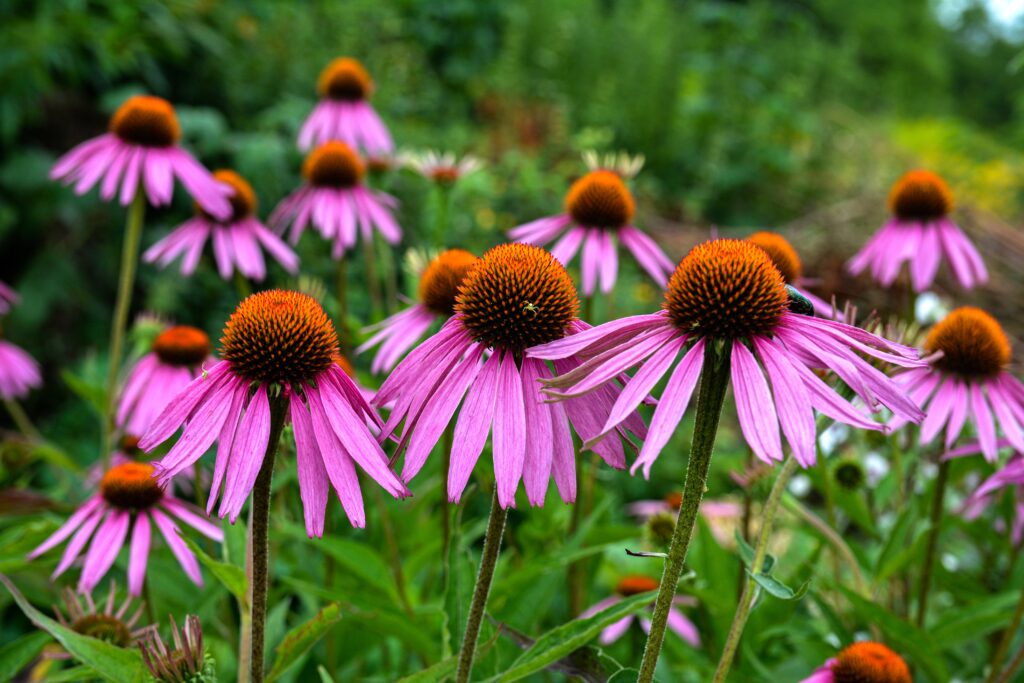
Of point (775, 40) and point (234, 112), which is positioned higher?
point (775, 40)

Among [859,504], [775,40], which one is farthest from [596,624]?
[775,40]

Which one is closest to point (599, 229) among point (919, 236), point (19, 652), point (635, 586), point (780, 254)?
point (780, 254)

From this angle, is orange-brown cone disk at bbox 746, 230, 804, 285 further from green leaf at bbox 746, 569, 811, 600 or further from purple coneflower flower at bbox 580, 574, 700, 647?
green leaf at bbox 746, 569, 811, 600

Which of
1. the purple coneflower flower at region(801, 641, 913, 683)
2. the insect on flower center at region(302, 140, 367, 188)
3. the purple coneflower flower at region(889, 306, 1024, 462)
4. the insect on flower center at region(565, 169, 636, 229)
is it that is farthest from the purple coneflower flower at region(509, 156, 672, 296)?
the purple coneflower flower at region(801, 641, 913, 683)

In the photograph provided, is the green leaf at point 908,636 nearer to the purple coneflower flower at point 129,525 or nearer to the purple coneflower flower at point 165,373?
the purple coneflower flower at point 129,525

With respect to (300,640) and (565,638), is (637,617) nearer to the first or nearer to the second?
(565,638)

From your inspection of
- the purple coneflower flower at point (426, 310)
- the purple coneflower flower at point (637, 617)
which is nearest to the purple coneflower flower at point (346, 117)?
the purple coneflower flower at point (426, 310)

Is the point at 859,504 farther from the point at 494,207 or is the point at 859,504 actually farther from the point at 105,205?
the point at 105,205
